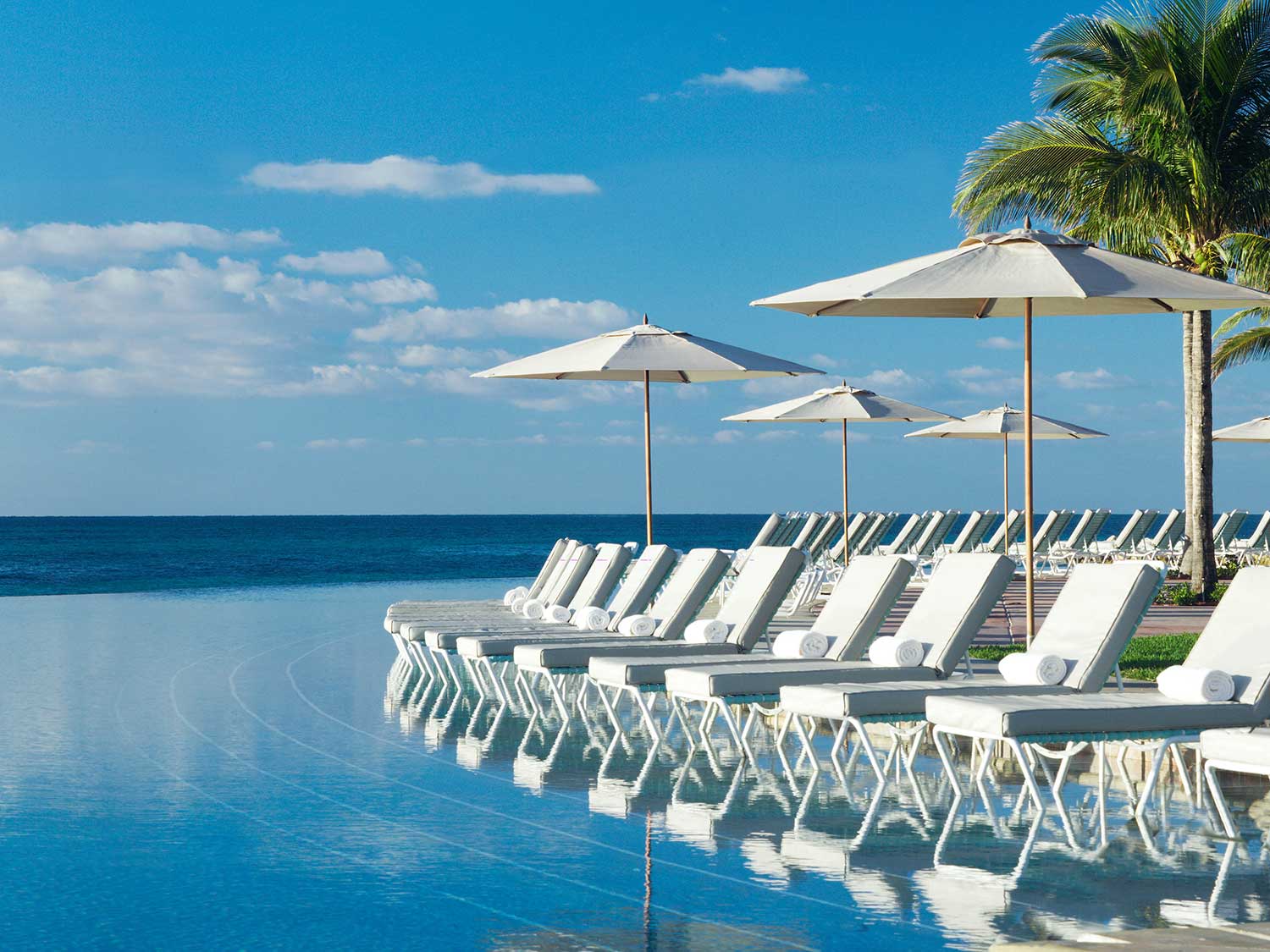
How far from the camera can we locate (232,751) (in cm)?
838

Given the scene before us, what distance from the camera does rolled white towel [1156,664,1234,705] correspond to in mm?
6277

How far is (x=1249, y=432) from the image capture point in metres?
21.9

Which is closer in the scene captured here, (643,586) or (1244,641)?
(1244,641)

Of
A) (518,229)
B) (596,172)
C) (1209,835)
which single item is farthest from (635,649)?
(518,229)

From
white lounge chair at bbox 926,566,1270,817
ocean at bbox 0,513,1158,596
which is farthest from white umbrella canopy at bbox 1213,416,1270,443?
ocean at bbox 0,513,1158,596

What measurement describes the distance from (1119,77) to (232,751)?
12385mm

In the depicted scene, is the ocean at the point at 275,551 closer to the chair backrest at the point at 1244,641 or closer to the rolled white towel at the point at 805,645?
the rolled white towel at the point at 805,645

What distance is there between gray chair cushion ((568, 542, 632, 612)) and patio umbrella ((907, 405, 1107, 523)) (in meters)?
8.37

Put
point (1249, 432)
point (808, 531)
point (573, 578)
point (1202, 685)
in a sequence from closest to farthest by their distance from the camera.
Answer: point (1202, 685)
point (573, 578)
point (808, 531)
point (1249, 432)

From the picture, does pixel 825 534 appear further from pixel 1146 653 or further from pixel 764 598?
pixel 764 598

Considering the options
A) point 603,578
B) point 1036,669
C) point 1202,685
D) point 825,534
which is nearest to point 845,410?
point 825,534

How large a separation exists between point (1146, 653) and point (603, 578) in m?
4.01

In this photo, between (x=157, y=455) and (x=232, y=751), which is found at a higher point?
(x=157, y=455)

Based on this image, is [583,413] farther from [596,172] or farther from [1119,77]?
[1119,77]
